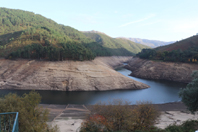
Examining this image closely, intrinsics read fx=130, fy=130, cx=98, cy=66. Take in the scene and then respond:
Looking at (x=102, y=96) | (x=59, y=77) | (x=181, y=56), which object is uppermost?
(x=181, y=56)

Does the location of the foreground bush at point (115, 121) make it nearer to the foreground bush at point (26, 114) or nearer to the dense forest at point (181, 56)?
the foreground bush at point (26, 114)

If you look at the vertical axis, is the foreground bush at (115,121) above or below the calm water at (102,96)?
above

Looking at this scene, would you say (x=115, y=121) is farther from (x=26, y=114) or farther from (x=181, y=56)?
(x=181, y=56)

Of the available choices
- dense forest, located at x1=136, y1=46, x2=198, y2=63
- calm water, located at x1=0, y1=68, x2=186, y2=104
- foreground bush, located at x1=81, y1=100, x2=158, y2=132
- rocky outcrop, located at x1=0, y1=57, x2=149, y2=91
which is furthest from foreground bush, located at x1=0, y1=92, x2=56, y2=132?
dense forest, located at x1=136, y1=46, x2=198, y2=63

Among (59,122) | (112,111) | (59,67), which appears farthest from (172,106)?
(59,67)

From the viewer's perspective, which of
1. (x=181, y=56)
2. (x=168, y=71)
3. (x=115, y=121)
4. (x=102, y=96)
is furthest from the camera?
(x=181, y=56)

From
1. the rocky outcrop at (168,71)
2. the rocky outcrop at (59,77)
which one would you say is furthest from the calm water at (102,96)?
the rocky outcrop at (168,71)

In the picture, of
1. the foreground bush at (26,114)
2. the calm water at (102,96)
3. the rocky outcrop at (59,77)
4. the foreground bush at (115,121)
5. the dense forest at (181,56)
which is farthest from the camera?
the dense forest at (181,56)

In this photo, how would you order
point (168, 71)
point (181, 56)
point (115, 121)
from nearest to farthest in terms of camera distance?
point (115, 121) → point (168, 71) → point (181, 56)

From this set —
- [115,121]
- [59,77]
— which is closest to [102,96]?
[59,77]
